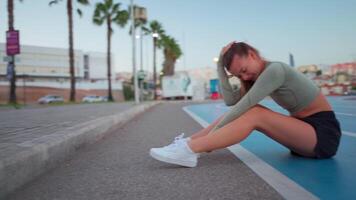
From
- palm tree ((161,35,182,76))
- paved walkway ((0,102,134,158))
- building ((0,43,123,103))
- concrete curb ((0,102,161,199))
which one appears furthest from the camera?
building ((0,43,123,103))

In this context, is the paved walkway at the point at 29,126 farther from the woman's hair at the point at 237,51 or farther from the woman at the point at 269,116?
the woman's hair at the point at 237,51

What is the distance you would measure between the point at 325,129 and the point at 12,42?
15822 millimetres

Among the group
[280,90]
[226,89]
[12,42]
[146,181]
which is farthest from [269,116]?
[12,42]

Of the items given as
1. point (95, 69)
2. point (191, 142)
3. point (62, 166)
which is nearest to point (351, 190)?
point (191, 142)

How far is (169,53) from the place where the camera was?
246ft

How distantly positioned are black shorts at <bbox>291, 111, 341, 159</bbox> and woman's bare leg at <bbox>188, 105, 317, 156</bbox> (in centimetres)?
6

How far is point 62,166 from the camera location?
16.0 feet

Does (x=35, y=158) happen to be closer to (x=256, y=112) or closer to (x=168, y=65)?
(x=256, y=112)

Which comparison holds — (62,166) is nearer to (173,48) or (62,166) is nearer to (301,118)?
(301,118)

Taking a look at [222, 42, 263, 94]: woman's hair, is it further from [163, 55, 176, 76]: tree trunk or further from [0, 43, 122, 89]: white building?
[0, 43, 122, 89]: white building

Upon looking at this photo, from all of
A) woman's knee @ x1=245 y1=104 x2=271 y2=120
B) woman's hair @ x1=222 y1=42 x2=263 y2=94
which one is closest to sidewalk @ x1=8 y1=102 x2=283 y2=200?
woman's knee @ x1=245 y1=104 x2=271 y2=120

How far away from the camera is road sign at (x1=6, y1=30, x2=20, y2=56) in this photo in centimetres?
1627

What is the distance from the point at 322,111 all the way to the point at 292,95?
37 centimetres

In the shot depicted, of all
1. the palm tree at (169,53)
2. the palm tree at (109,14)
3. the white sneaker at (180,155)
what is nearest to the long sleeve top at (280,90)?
the white sneaker at (180,155)
